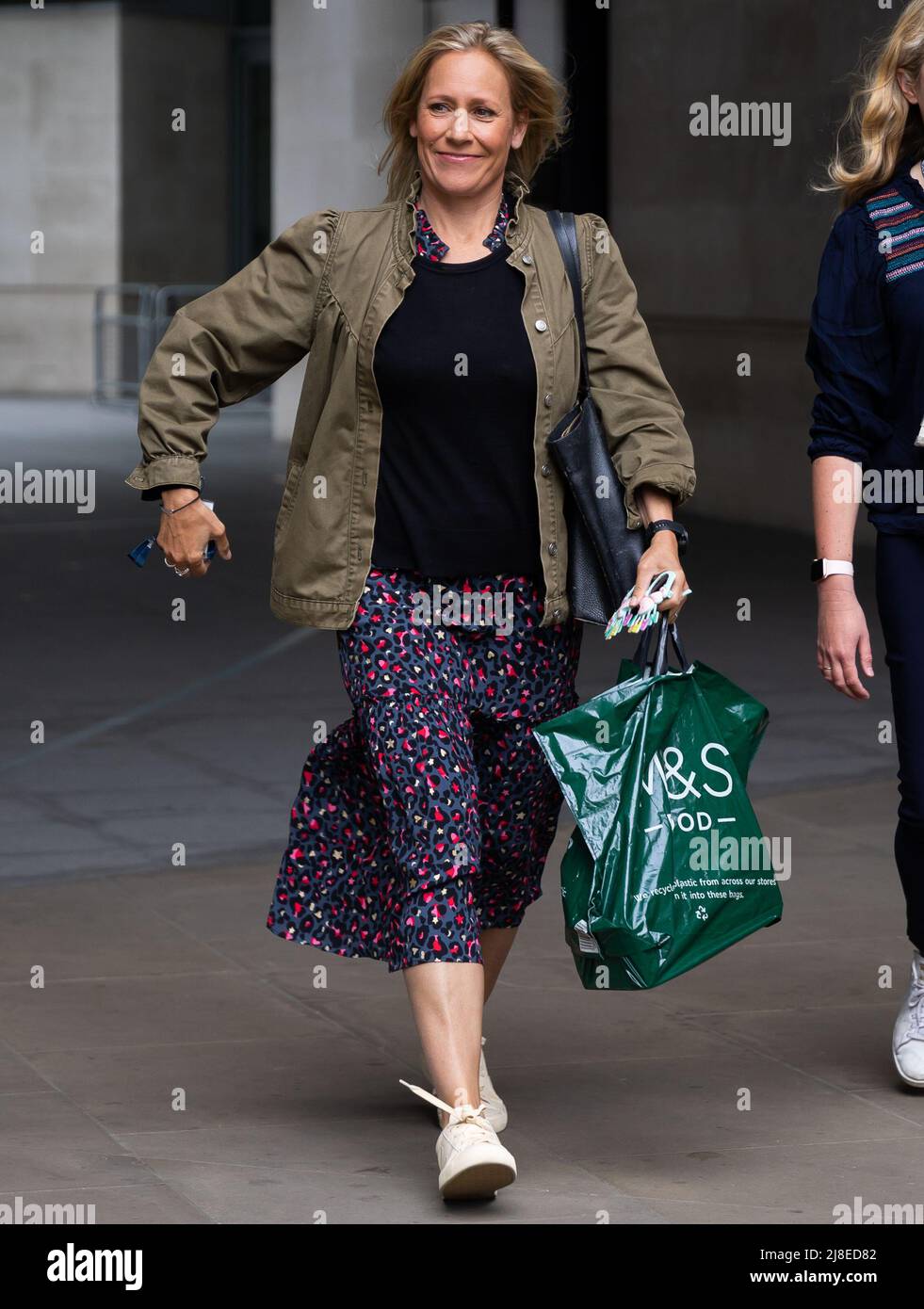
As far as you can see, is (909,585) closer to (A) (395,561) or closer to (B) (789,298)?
(A) (395,561)

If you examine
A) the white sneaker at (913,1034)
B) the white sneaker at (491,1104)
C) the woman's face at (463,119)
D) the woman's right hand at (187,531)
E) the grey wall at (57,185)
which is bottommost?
the white sneaker at (491,1104)

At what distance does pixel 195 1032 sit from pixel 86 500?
1162 cm

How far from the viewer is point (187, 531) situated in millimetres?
4168

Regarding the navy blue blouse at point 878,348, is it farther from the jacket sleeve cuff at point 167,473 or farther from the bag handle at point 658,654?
the jacket sleeve cuff at point 167,473

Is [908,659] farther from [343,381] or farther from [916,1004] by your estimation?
[343,381]

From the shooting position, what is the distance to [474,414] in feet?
13.9

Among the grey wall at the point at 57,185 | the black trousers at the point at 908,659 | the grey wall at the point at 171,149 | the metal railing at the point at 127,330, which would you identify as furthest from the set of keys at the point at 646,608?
the grey wall at the point at 171,149

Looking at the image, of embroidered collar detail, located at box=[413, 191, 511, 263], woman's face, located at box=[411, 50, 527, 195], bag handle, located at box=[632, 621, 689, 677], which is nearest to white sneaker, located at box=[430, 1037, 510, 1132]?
bag handle, located at box=[632, 621, 689, 677]

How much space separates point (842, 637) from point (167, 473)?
52.3 inches

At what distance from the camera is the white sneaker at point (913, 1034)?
4629 mm

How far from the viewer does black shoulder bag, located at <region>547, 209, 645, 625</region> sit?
13.9 feet

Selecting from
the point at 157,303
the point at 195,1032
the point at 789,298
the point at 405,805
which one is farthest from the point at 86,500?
the point at 405,805

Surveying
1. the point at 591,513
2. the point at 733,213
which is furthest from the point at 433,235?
the point at 733,213
